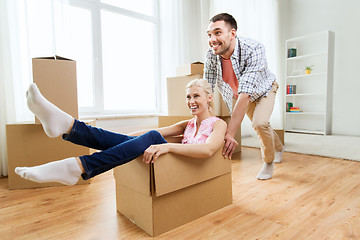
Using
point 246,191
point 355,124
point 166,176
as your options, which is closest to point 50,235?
point 166,176

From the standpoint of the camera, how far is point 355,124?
3.68 meters

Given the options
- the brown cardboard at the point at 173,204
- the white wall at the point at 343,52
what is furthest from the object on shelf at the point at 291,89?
the brown cardboard at the point at 173,204

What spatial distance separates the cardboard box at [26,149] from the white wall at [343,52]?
4068 millimetres

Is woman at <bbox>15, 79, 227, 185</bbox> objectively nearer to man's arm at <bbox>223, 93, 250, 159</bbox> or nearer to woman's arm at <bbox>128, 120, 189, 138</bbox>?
man's arm at <bbox>223, 93, 250, 159</bbox>

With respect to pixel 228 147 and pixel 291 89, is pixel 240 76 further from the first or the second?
pixel 291 89

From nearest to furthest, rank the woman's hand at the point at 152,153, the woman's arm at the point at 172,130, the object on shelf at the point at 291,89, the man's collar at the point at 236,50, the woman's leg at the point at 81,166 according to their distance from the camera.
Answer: the woman's leg at the point at 81,166
the woman's hand at the point at 152,153
the woman's arm at the point at 172,130
the man's collar at the point at 236,50
the object on shelf at the point at 291,89

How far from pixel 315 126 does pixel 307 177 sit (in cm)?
286

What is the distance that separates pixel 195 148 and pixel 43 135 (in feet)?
3.69

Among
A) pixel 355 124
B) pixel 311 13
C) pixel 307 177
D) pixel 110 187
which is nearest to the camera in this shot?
pixel 110 187

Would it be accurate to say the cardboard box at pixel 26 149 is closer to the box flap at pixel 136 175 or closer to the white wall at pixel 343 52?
the box flap at pixel 136 175

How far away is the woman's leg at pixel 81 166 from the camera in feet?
2.57

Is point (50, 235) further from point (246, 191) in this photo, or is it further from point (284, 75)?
point (284, 75)

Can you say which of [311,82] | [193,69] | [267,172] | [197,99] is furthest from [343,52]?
[197,99]

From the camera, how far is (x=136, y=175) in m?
1.00
